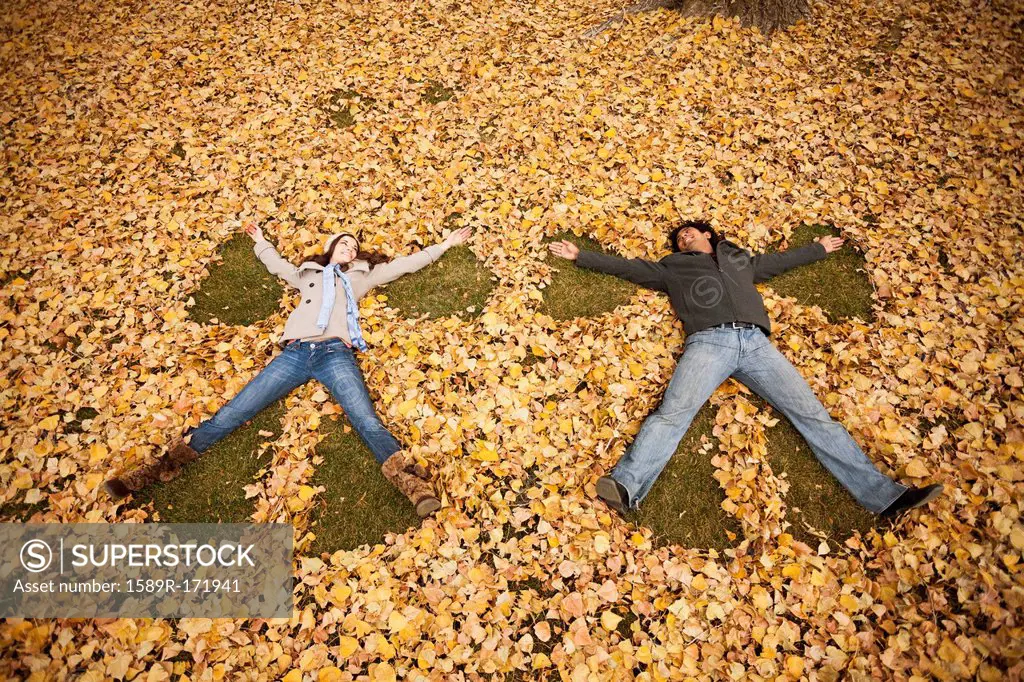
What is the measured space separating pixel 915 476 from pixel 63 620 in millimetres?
7213

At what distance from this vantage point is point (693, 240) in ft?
17.2

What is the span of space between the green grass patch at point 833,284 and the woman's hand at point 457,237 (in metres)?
3.71

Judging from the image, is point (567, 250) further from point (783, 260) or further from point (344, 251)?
point (344, 251)

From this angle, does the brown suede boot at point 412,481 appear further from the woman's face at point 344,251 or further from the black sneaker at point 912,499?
the black sneaker at point 912,499

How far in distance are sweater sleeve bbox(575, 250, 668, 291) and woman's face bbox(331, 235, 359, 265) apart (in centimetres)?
258

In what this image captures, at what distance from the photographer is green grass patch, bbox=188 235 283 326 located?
17.7 ft

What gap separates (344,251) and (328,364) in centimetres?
134

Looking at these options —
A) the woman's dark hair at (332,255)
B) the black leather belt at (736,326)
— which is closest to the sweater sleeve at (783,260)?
the black leather belt at (736,326)

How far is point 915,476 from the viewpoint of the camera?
4164 millimetres

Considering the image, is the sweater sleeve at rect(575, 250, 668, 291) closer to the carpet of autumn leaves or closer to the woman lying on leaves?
the carpet of autumn leaves

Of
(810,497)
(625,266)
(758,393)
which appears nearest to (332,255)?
(625,266)

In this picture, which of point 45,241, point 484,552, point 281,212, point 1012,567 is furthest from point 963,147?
point 45,241

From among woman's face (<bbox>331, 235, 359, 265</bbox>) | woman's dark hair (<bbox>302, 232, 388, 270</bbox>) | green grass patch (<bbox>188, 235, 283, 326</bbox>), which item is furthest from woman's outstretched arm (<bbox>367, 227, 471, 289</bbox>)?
green grass patch (<bbox>188, 235, 283, 326</bbox>)

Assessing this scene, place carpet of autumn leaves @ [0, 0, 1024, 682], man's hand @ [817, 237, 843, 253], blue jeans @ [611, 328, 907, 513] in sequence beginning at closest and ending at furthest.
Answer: carpet of autumn leaves @ [0, 0, 1024, 682] → blue jeans @ [611, 328, 907, 513] → man's hand @ [817, 237, 843, 253]
